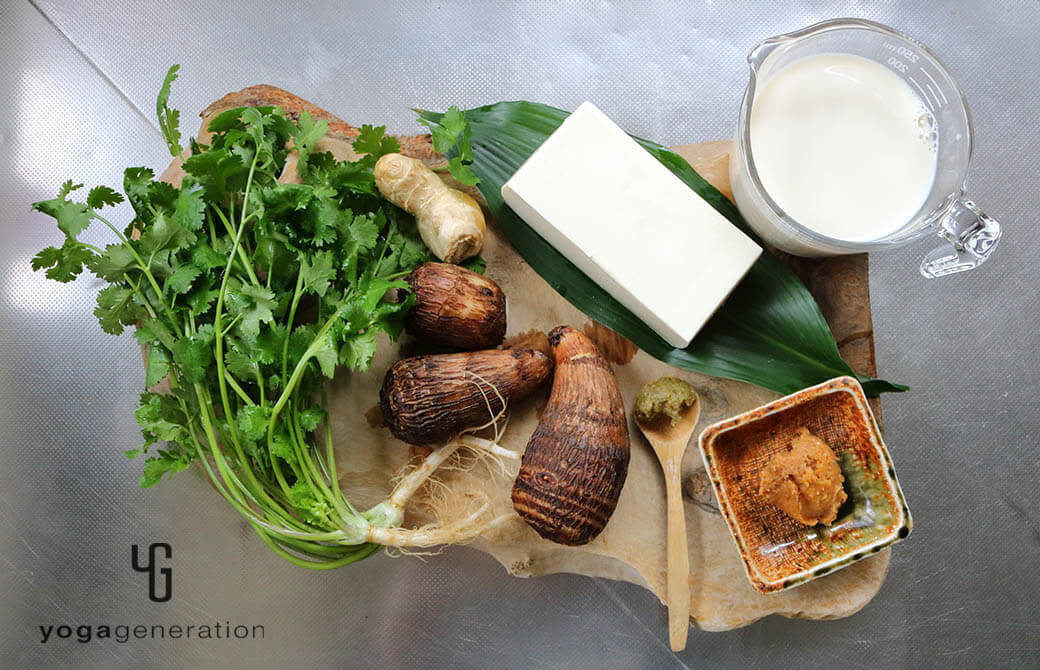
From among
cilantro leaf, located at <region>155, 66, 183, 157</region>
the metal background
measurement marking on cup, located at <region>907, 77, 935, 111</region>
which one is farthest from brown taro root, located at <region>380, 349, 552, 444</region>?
measurement marking on cup, located at <region>907, 77, 935, 111</region>

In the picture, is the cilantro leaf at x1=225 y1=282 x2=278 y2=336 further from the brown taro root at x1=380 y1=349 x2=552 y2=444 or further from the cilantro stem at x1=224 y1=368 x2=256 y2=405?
the brown taro root at x1=380 y1=349 x2=552 y2=444

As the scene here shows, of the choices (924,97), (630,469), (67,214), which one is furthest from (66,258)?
(924,97)

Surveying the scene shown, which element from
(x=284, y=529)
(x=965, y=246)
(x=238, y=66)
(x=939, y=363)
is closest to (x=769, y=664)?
(x=939, y=363)

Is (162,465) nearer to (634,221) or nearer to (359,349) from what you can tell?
(359,349)

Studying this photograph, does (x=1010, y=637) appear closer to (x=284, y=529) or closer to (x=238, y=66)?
(x=284, y=529)

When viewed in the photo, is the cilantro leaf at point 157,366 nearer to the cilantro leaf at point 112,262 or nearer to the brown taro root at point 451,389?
the cilantro leaf at point 112,262

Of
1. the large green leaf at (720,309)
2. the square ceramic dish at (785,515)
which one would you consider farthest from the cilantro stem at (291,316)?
the square ceramic dish at (785,515)
